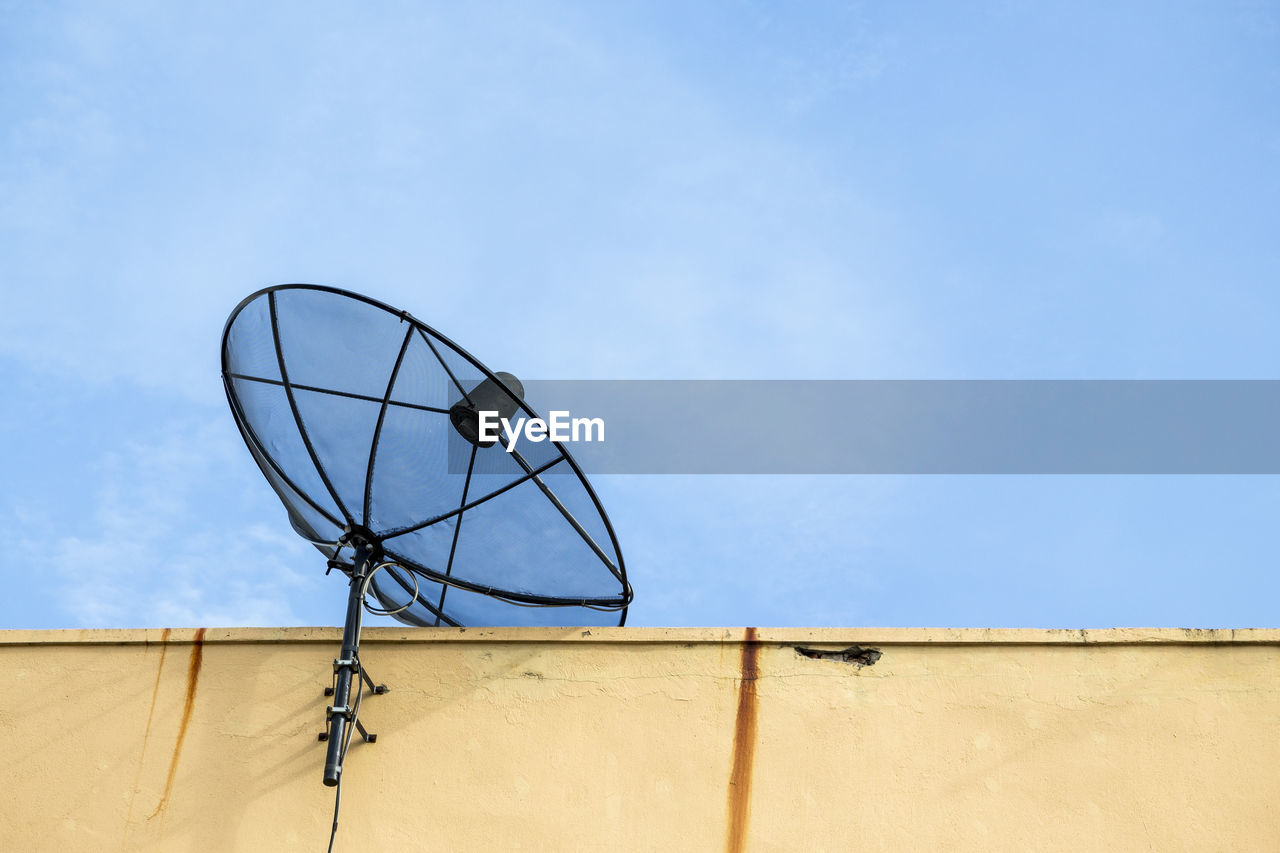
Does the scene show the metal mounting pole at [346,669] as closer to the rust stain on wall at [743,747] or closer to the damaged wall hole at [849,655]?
the rust stain on wall at [743,747]

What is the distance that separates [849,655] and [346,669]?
2619 millimetres

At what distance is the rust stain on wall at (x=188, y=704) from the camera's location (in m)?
5.84

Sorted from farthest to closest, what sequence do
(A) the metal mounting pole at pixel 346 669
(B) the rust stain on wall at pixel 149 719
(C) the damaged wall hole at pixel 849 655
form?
(C) the damaged wall hole at pixel 849 655 → (B) the rust stain on wall at pixel 149 719 → (A) the metal mounting pole at pixel 346 669

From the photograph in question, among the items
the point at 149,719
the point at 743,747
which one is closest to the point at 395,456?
the point at 149,719

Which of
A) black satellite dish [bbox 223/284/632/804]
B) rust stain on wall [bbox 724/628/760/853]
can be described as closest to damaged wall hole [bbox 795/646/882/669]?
rust stain on wall [bbox 724/628/760/853]

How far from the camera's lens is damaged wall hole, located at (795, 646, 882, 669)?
6.09 m

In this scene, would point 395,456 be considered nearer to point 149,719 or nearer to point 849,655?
point 149,719

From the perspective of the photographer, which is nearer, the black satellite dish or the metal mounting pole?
the metal mounting pole

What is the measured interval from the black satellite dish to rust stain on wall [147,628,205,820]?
0.82 m

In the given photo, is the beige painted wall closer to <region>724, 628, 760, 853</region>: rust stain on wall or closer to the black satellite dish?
<region>724, 628, 760, 853</region>: rust stain on wall

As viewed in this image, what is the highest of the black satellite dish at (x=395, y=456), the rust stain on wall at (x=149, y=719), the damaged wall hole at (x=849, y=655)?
the black satellite dish at (x=395, y=456)

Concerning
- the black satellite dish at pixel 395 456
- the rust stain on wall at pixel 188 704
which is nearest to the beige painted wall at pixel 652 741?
the rust stain on wall at pixel 188 704

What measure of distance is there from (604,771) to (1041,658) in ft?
7.74

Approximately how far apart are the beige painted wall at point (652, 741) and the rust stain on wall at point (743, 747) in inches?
0.5
